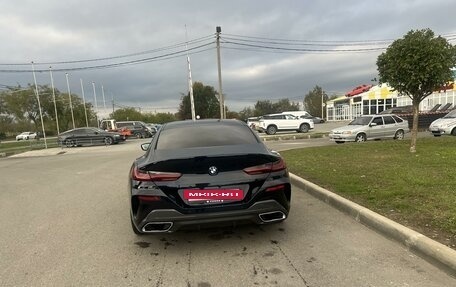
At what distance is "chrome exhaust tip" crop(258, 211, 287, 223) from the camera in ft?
13.6

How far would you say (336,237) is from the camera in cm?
459

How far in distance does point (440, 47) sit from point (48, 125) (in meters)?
77.3

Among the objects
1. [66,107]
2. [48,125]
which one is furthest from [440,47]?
[48,125]

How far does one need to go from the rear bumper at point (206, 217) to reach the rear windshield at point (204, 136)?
88 centimetres

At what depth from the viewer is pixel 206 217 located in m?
3.94

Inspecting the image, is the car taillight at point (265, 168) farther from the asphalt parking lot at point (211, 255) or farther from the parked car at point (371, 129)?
the parked car at point (371, 129)

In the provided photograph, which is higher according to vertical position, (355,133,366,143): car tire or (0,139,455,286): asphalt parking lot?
(0,139,455,286): asphalt parking lot

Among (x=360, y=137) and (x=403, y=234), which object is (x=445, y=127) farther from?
(x=403, y=234)

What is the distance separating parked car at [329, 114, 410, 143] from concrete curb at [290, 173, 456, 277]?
45.7ft

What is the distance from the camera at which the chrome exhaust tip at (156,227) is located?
13.1ft

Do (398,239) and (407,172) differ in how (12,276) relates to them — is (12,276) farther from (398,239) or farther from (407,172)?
(407,172)

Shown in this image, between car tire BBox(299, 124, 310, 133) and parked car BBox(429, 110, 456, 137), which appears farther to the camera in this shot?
car tire BBox(299, 124, 310, 133)

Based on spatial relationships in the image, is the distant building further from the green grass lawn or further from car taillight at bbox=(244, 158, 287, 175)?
car taillight at bbox=(244, 158, 287, 175)

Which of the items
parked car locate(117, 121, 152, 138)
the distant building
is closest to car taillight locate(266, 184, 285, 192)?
parked car locate(117, 121, 152, 138)
